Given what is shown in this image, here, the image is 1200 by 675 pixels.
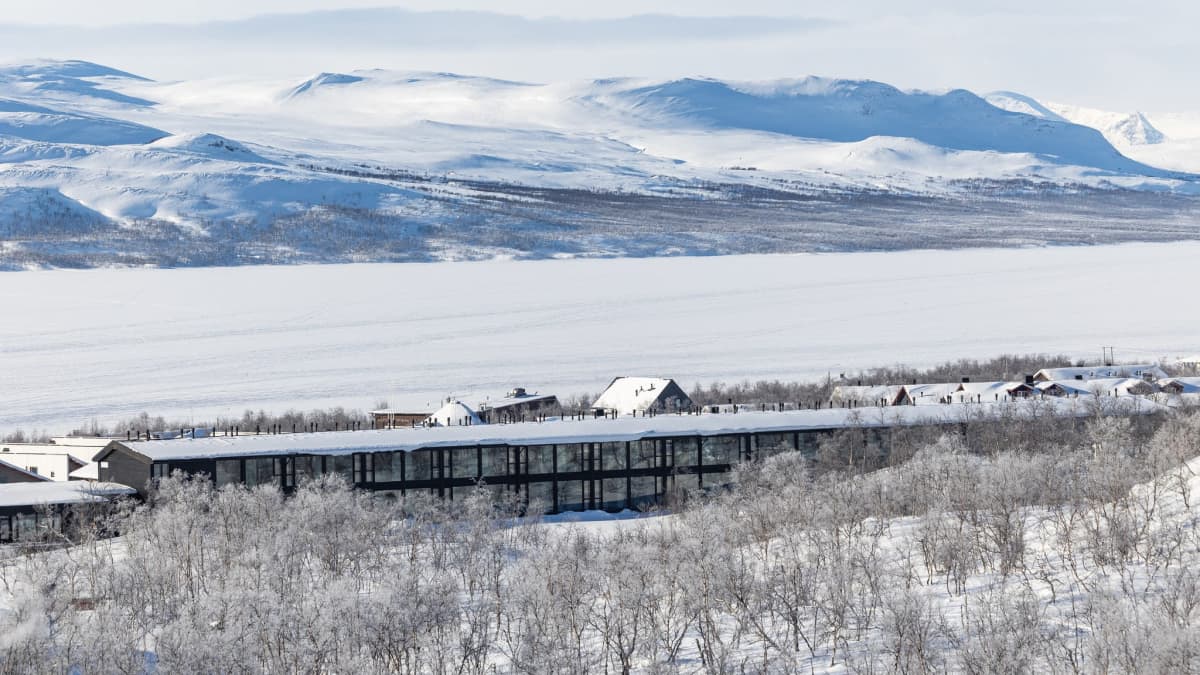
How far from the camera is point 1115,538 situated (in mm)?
34750

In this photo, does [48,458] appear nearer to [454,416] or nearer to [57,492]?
[57,492]

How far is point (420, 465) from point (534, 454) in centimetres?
354

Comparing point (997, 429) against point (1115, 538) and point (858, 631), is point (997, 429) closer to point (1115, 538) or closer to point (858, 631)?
point (1115, 538)

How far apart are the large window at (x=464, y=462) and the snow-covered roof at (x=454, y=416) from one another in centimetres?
622

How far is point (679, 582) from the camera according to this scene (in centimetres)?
3328

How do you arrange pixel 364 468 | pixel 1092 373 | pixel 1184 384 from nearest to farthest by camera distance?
pixel 364 468 < pixel 1184 384 < pixel 1092 373

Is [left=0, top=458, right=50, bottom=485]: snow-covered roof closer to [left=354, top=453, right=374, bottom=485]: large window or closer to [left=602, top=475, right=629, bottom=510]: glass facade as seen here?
[left=354, top=453, right=374, bottom=485]: large window

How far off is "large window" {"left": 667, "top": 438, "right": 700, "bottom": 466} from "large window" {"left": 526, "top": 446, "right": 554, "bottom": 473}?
4056mm

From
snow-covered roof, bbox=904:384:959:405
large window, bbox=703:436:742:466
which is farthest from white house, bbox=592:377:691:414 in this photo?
large window, bbox=703:436:742:466

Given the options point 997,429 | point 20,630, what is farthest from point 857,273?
point 20,630

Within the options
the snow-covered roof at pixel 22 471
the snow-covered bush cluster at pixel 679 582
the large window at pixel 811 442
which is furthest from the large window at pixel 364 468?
the large window at pixel 811 442

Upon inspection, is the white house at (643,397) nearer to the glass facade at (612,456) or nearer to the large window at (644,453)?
the large window at (644,453)

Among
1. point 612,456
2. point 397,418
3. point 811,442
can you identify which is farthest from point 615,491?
point 397,418

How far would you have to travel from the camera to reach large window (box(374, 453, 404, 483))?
5212 cm
